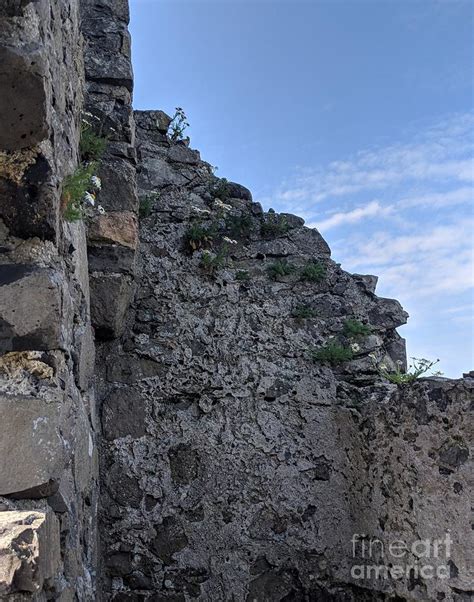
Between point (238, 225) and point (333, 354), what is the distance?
102 cm

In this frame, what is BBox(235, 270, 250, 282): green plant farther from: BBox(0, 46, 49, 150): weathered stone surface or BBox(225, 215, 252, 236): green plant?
BBox(0, 46, 49, 150): weathered stone surface

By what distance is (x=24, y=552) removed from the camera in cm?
132

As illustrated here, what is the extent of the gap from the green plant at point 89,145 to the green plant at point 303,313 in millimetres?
1463

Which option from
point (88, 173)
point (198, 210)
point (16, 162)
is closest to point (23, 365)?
point (16, 162)

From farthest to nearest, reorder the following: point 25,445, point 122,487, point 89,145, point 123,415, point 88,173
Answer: point 123,415 → point 122,487 → point 89,145 → point 88,173 → point 25,445

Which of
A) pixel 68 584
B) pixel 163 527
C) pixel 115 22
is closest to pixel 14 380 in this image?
pixel 68 584

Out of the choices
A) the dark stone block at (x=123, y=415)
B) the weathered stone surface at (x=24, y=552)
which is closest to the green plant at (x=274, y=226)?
the dark stone block at (x=123, y=415)

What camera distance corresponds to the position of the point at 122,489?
317 centimetres

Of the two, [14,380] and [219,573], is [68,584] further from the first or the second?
[219,573]

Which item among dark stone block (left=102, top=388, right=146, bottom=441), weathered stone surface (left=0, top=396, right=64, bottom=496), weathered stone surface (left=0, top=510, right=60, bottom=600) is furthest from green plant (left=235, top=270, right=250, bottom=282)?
weathered stone surface (left=0, top=510, right=60, bottom=600)

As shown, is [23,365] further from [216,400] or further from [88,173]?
[216,400]

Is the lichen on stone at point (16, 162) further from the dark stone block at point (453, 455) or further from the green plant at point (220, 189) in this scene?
the green plant at point (220, 189)

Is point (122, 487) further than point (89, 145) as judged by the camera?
Yes

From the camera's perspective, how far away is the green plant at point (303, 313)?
3732 millimetres
